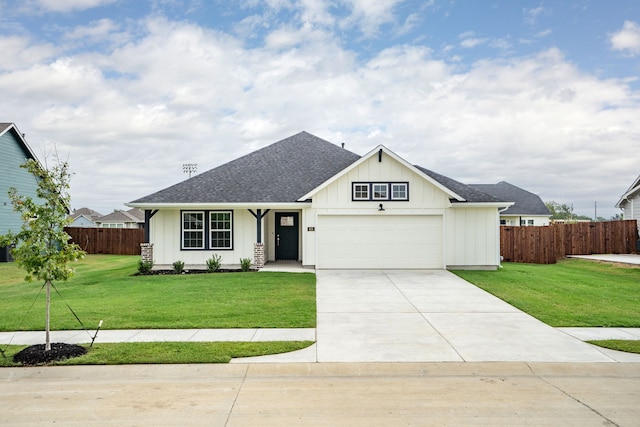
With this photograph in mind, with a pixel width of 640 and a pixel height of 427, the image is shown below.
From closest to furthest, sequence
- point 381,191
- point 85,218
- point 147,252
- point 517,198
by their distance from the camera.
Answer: point 381,191 < point 147,252 < point 517,198 < point 85,218

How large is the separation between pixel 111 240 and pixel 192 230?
17134 mm

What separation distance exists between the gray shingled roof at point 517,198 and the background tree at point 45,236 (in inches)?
1592

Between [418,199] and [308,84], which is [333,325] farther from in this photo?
[308,84]

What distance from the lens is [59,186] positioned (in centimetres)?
811

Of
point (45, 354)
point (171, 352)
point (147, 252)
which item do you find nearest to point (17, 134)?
point (147, 252)

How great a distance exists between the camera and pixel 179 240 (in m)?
19.5

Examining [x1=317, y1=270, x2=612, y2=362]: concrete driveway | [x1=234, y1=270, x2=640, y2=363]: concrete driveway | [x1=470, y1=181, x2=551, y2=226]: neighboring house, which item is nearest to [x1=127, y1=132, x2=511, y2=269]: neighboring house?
[x1=317, y1=270, x2=612, y2=362]: concrete driveway

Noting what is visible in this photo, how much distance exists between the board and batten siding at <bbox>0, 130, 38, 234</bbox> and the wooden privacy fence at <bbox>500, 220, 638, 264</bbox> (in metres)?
27.2

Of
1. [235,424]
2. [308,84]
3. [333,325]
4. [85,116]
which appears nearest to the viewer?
[235,424]

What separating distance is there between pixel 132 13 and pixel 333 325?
12284 millimetres

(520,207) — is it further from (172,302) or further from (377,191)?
(172,302)

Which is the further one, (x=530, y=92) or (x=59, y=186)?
(x=530, y=92)

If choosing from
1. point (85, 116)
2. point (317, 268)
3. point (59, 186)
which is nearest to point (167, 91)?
point (85, 116)

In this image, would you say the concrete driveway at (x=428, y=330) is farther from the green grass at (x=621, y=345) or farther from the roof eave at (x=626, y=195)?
the roof eave at (x=626, y=195)
